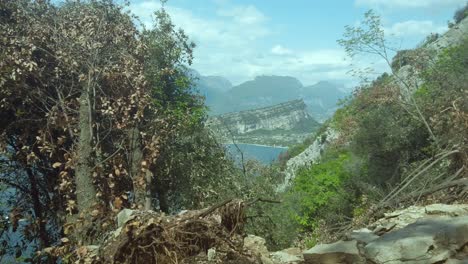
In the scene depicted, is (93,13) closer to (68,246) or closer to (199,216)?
(68,246)

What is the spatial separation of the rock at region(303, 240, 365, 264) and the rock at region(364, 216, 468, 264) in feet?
0.76

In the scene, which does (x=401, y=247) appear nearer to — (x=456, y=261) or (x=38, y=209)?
(x=456, y=261)

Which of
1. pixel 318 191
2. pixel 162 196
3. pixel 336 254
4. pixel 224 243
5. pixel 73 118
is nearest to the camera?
pixel 224 243

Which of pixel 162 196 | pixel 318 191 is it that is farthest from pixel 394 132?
pixel 162 196

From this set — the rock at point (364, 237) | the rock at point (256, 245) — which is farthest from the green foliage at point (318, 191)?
the rock at point (256, 245)

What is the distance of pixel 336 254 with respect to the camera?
6.71 m

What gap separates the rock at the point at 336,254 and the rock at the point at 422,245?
0.23m

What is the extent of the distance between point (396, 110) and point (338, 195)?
12406 millimetres

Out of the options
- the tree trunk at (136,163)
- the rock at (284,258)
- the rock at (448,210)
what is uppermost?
the tree trunk at (136,163)

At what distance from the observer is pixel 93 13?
459 inches

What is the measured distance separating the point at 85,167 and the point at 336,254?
16.2ft

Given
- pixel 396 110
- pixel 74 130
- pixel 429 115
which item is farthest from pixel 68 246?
pixel 396 110

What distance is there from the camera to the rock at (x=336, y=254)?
661 centimetres

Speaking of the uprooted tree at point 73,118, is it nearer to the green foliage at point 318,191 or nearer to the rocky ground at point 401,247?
the rocky ground at point 401,247
